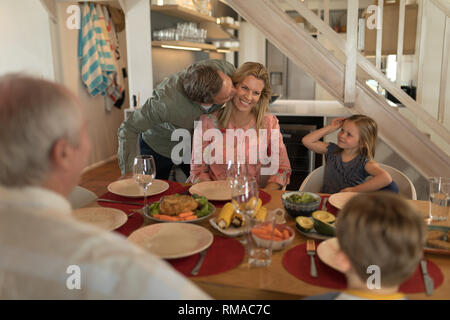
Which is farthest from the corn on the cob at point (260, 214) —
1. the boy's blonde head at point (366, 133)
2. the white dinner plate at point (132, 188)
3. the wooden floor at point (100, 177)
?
the wooden floor at point (100, 177)

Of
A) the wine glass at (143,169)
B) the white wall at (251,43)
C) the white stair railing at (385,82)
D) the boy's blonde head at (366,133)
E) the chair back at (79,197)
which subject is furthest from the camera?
the white wall at (251,43)

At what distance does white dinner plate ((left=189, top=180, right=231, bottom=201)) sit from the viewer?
1722 mm

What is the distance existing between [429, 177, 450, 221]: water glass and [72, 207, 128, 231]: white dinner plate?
111 centimetres

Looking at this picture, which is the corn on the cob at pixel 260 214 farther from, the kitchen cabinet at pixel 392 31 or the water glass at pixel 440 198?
the kitchen cabinet at pixel 392 31

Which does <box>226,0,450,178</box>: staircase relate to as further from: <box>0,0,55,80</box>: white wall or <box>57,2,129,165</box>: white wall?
<box>0,0,55,80</box>: white wall

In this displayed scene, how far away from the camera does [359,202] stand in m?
0.80

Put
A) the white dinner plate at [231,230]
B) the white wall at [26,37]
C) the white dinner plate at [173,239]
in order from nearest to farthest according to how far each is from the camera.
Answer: the white dinner plate at [173,239] → the white dinner plate at [231,230] → the white wall at [26,37]

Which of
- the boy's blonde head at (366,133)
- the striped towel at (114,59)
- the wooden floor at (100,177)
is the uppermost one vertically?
the striped towel at (114,59)

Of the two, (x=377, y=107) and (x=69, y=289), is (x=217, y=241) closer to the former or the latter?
(x=69, y=289)

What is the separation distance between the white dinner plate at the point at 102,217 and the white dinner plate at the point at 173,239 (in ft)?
0.44

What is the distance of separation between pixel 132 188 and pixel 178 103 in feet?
2.44

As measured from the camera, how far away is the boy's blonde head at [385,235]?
30.0 inches

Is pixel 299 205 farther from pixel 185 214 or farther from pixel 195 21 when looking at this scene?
pixel 195 21
